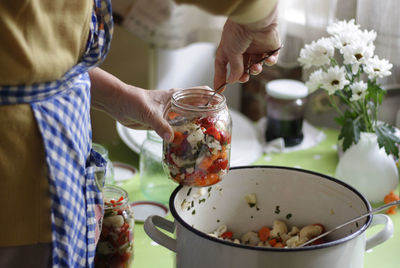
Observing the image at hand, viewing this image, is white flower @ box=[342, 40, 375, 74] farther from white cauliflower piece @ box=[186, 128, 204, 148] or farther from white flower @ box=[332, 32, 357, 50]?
white cauliflower piece @ box=[186, 128, 204, 148]

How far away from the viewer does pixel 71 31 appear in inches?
22.6

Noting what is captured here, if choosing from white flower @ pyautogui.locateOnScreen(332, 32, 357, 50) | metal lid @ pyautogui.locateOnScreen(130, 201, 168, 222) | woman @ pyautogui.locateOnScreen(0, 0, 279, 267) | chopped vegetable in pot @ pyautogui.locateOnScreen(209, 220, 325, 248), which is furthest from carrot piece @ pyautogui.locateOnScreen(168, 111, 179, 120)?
white flower @ pyautogui.locateOnScreen(332, 32, 357, 50)

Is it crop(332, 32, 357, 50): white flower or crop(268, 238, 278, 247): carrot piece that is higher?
crop(332, 32, 357, 50): white flower

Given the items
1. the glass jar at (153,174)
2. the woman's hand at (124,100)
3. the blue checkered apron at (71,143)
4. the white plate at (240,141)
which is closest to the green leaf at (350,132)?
the white plate at (240,141)

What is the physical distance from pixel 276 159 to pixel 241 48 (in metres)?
0.62

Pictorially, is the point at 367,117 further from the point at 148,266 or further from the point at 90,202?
the point at 90,202

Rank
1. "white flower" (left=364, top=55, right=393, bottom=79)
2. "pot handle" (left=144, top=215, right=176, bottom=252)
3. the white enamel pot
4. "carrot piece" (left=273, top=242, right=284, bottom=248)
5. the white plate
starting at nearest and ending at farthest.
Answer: the white enamel pot, "pot handle" (left=144, top=215, right=176, bottom=252), "carrot piece" (left=273, top=242, right=284, bottom=248), "white flower" (left=364, top=55, right=393, bottom=79), the white plate

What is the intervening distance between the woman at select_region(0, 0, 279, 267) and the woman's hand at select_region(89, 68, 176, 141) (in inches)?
→ 4.9

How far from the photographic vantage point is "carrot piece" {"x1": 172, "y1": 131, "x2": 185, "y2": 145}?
701mm

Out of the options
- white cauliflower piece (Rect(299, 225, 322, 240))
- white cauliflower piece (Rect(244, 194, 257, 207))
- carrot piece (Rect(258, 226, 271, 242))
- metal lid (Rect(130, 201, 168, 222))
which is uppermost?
white cauliflower piece (Rect(244, 194, 257, 207))

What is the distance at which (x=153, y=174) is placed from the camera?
1.12 m

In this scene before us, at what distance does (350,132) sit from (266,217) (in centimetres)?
31

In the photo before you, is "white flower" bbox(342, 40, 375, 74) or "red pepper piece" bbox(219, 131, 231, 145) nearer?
"red pepper piece" bbox(219, 131, 231, 145)

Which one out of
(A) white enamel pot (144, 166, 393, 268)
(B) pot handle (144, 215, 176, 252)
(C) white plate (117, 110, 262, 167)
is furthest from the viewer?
(C) white plate (117, 110, 262, 167)
